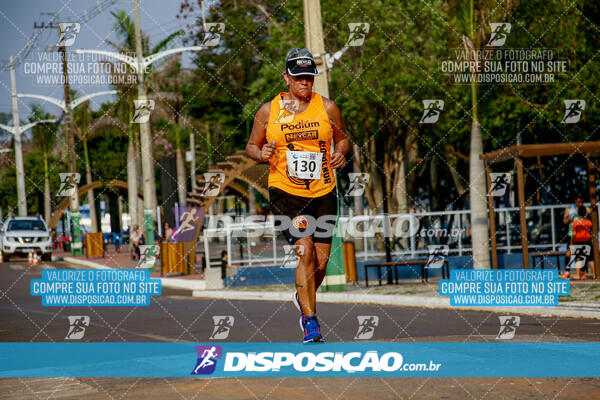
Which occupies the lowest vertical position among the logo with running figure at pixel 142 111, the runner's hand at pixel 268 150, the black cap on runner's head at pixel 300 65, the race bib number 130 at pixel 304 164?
the race bib number 130 at pixel 304 164

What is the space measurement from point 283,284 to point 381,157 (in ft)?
52.8

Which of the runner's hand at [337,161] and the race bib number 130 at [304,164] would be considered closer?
the race bib number 130 at [304,164]

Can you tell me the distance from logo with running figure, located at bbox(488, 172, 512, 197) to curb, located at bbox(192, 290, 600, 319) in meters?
3.92

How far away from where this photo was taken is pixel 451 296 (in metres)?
15.9

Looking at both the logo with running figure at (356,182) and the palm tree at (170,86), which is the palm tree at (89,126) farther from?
the logo with running figure at (356,182)

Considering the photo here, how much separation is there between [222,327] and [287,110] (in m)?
6.65

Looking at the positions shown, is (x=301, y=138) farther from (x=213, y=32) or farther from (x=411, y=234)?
(x=411, y=234)

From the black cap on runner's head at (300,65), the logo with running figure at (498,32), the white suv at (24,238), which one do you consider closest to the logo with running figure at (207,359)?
the black cap on runner's head at (300,65)

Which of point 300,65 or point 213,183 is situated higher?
point 300,65

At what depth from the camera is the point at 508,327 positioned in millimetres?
11156

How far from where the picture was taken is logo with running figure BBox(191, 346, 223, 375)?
625 centimetres

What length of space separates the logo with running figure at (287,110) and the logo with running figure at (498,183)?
1385cm

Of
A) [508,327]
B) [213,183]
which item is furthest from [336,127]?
[213,183]

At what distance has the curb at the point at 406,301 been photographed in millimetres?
13414
